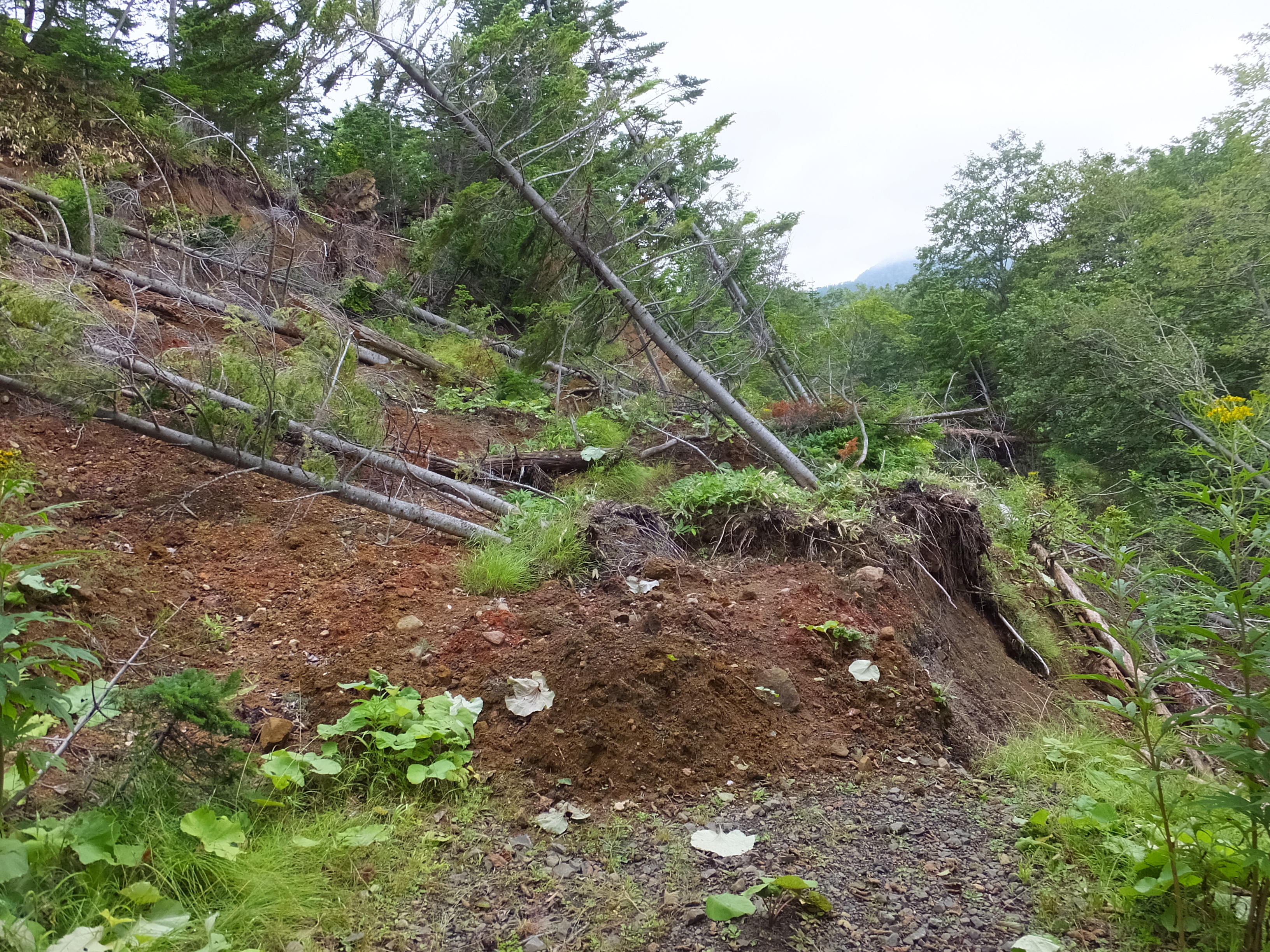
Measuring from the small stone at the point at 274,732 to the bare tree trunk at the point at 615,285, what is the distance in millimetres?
5270

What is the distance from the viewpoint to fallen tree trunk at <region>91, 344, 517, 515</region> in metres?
3.79

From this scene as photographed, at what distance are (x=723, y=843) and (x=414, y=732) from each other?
3.76 ft

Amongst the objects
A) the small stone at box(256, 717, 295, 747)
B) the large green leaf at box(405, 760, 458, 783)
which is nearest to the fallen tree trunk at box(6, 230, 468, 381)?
the small stone at box(256, 717, 295, 747)

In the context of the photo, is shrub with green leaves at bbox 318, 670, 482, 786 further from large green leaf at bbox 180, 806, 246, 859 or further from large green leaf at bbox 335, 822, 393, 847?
large green leaf at bbox 180, 806, 246, 859

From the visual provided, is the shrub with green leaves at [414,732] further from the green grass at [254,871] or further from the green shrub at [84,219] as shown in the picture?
the green shrub at [84,219]

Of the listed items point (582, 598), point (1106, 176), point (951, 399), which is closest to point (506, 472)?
point (582, 598)

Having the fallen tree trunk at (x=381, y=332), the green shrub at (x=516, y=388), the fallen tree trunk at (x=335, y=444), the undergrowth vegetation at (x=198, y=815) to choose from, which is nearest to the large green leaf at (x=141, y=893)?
the undergrowth vegetation at (x=198, y=815)

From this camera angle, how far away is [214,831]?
5.54 ft

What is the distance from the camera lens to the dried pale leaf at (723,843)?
1.88 meters

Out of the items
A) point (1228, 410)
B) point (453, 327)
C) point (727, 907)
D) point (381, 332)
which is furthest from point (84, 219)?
point (1228, 410)

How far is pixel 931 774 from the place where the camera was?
2465 millimetres

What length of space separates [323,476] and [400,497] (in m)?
1.01

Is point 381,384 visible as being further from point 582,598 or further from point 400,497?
point 582,598

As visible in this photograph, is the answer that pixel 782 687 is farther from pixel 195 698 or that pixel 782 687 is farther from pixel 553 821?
pixel 195 698
